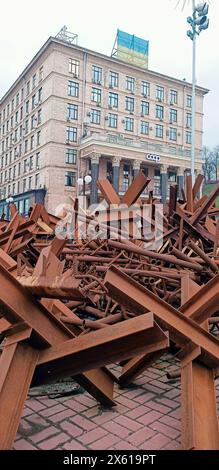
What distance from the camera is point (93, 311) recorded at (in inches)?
134

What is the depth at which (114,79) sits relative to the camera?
42.6 meters

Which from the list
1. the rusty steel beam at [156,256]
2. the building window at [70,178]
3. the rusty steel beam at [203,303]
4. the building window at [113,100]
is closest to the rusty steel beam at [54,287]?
the rusty steel beam at [203,303]

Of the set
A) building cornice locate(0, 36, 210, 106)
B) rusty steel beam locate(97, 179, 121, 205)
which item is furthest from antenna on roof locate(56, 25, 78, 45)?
rusty steel beam locate(97, 179, 121, 205)

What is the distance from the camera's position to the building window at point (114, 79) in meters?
42.4

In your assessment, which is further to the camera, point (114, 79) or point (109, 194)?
point (114, 79)

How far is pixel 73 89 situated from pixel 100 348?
138 feet

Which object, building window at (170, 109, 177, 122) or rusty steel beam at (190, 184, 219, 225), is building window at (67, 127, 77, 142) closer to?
building window at (170, 109, 177, 122)

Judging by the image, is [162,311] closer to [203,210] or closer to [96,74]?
[203,210]

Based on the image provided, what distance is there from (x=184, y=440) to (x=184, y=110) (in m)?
50.0

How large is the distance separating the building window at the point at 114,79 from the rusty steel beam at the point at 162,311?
145ft

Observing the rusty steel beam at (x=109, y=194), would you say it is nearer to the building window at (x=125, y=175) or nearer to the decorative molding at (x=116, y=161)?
the decorative molding at (x=116, y=161)

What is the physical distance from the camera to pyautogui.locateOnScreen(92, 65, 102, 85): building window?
4112 cm

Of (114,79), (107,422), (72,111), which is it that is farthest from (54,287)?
(114,79)
